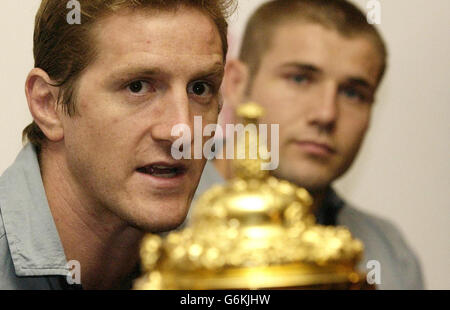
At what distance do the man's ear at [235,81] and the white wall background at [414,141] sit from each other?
0.90ft

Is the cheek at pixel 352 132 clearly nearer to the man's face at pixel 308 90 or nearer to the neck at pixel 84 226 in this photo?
the man's face at pixel 308 90

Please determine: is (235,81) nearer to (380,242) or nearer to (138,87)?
(138,87)

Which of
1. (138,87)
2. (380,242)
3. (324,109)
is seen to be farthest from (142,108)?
(380,242)

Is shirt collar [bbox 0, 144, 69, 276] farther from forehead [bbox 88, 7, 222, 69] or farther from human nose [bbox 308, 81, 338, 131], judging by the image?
human nose [bbox 308, 81, 338, 131]

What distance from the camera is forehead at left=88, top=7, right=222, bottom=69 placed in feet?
3.17

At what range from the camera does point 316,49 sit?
124 cm

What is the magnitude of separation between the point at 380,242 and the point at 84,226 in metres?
0.61

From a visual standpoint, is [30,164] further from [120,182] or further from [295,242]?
[295,242]

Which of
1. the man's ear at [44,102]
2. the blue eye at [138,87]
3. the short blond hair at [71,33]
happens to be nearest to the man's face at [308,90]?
the short blond hair at [71,33]

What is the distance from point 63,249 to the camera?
102 centimetres

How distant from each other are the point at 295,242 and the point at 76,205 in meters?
0.39

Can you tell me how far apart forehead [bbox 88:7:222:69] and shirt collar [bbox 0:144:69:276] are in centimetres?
24

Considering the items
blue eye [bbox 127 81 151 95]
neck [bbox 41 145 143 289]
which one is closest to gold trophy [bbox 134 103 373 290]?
neck [bbox 41 145 143 289]
